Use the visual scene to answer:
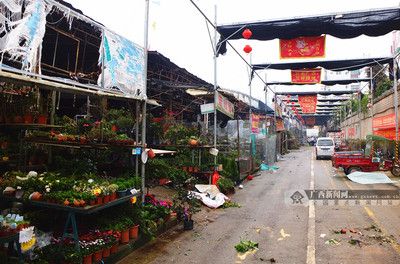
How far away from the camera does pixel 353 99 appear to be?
38.9 m

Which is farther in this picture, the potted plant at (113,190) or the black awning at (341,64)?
the black awning at (341,64)

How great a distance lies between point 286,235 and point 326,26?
9368mm

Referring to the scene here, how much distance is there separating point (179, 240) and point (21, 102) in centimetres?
489

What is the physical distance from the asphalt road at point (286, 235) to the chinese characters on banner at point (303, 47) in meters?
6.69

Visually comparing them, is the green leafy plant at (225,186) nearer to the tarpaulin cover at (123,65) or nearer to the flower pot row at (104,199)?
the tarpaulin cover at (123,65)

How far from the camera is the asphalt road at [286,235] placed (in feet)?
20.3

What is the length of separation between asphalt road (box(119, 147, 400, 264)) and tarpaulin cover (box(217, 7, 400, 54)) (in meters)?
6.78

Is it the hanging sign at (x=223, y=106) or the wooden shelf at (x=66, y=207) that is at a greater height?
the hanging sign at (x=223, y=106)

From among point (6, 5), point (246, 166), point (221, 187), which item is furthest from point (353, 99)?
point (6, 5)

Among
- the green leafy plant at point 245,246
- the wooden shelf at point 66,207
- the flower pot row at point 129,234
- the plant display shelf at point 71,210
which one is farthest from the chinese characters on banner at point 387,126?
the plant display shelf at point 71,210

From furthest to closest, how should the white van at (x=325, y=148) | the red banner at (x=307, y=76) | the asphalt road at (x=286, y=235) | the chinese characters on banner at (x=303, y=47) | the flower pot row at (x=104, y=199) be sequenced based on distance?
the white van at (x=325, y=148), the red banner at (x=307, y=76), the chinese characters on banner at (x=303, y=47), the asphalt road at (x=286, y=235), the flower pot row at (x=104, y=199)

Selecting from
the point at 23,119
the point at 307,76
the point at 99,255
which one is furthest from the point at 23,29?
the point at 307,76

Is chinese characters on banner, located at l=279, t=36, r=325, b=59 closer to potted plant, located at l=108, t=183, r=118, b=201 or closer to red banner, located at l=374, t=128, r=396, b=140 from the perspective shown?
red banner, located at l=374, t=128, r=396, b=140

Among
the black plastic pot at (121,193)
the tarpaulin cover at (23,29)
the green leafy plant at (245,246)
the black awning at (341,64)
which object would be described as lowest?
the green leafy plant at (245,246)
